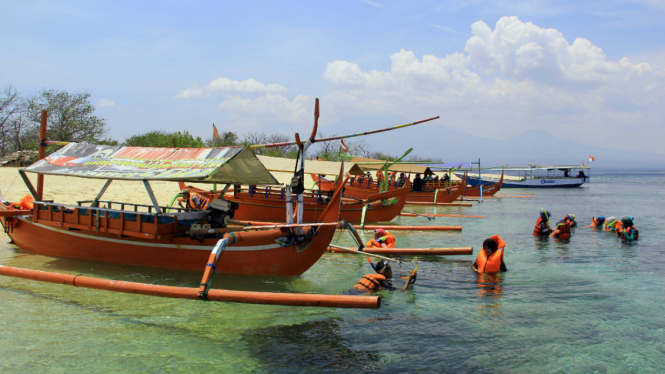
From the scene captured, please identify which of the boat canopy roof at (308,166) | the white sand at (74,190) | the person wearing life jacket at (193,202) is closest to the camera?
the person wearing life jacket at (193,202)

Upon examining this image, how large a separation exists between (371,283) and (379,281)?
0.19 meters

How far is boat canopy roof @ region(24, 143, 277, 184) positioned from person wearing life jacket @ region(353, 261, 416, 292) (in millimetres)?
2668

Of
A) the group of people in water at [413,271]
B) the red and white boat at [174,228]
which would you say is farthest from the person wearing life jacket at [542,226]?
the red and white boat at [174,228]

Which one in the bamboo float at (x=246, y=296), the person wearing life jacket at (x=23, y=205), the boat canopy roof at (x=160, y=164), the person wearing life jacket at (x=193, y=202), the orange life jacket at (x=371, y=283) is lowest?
the orange life jacket at (x=371, y=283)

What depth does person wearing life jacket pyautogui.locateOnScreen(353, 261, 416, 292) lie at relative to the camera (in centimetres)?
789

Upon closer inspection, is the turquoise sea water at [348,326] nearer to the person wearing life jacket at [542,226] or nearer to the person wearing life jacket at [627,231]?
the person wearing life jacket at [542,226]

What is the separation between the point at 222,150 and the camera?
8.45 metres

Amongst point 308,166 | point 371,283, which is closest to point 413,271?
point 371,283

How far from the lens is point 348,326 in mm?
6754

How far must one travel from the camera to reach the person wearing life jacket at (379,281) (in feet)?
25.9

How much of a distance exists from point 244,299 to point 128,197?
46.4ft

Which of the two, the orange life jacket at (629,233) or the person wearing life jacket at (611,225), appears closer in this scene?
the orange life jacket at (629,233)

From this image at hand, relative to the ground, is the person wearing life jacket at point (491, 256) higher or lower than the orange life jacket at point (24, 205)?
lower

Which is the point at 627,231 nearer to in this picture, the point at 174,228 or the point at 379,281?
the point at 379,281
